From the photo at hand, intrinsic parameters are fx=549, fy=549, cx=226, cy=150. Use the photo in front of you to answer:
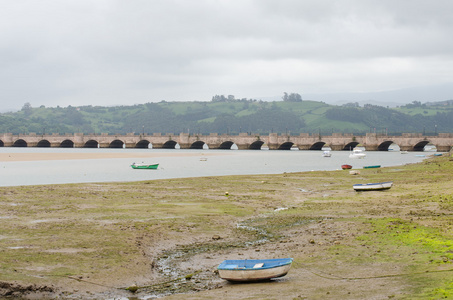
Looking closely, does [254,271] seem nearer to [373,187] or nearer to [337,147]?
[373,187]

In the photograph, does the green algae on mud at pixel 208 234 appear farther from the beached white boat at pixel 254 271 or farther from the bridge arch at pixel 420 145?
the bridge arch at pixel 420 145

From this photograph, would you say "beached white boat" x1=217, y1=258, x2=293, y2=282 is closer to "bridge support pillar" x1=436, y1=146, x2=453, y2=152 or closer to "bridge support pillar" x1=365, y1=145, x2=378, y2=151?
"bridge support pillar" x1=436, y1=146, x2=453, y2=152

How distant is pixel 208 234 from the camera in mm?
26422

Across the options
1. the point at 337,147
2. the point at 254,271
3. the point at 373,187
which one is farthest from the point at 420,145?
the point at 254,271

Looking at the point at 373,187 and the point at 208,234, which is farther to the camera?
the point at 373,187

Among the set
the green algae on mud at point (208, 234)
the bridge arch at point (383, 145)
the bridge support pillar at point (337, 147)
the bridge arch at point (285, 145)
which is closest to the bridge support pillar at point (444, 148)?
the bridge arch at point (383, 145)

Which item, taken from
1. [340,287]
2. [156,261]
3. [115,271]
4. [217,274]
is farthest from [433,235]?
[115,271]

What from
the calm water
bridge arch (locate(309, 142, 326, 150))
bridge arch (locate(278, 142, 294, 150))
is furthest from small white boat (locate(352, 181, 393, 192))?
bridge arch (locate(278, 142, 294, 150))

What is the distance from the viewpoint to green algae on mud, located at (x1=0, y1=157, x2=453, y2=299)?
18.6 m

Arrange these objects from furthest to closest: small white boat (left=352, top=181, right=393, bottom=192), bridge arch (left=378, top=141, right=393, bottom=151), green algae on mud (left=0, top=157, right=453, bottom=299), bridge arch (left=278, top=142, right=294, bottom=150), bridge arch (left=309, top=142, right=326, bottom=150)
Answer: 1. bridge arch (left=278, top=142, right=294, bottom=150)
2. bridge arch (left=309, top=142, right=326, bottom=150)
3. bridge arch (left=378, top=141, right=393, bottom=151)
4. small white boat (left=352, top=181, right=393, bottom=192)
5. green algae on mud (left=0, top=157, right=453, bottom=299)

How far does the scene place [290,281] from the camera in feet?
59.2

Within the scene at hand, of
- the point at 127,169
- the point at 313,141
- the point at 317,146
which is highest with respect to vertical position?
the point at 313,141

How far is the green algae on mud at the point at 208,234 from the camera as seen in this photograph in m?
18.6

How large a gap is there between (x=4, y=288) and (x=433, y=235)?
1657cm
